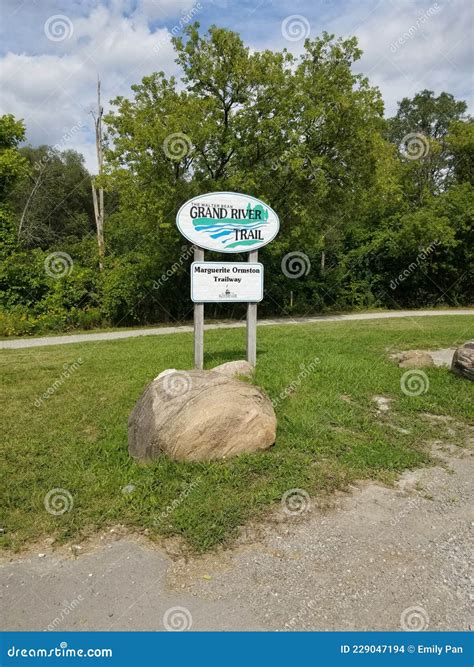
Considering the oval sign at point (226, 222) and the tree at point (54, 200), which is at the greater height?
the tree at point (54, 200)

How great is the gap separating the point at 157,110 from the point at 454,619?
53.2 feet

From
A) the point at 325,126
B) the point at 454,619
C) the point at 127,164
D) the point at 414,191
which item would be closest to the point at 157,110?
the point at 127,164

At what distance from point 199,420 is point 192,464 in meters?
0.41

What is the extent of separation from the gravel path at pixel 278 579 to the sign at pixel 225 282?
4.47 m

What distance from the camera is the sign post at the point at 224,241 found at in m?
7.42

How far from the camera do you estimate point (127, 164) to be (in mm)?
15523

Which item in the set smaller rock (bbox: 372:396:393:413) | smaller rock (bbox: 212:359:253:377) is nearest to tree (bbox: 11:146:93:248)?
smaller rock (bbox: 212:359:253:377)

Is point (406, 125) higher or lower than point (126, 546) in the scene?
higher

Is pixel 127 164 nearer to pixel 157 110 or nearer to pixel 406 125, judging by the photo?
pixel 157 110

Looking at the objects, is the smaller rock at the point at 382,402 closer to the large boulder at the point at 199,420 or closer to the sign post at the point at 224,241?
the large boulder at the point at 199,420

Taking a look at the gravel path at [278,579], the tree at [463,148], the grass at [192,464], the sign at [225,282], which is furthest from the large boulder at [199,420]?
the tree at [463,148]

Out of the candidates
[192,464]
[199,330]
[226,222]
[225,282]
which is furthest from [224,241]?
[192,464]

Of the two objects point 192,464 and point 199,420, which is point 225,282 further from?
point 192,464

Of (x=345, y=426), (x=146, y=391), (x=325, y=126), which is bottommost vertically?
(x=345, y=426)
